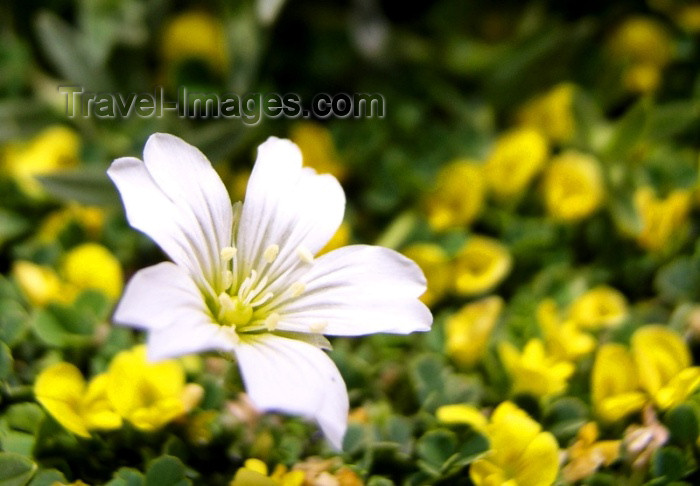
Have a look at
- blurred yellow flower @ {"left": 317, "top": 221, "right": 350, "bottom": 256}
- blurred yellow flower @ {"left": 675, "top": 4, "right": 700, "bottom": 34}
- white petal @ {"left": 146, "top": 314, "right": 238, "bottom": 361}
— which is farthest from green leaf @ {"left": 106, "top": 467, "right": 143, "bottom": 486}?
blurred yellow flower @ {"left": 675, "top": 4, "right": 700, "bottom": 34}

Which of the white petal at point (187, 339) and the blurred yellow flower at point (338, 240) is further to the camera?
the blurred yellow flower at point (338, 240)

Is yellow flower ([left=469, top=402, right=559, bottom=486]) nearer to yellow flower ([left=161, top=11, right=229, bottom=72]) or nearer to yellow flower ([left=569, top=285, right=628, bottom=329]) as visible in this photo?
yellow flower ([left=569, top=285, right=628, bottom=329])

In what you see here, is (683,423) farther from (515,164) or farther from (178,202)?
(178,202)

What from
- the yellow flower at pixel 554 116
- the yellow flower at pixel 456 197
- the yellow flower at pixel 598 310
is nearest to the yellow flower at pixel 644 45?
the yellow flower at pixel 554 116

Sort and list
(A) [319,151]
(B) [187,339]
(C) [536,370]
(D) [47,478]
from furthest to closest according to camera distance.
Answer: (A) [319,151] → (C) [536,370] → (D) [47,478] → (B) [187,339]

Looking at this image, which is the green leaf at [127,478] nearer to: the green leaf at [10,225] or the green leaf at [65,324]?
the green leaf at [65,324]

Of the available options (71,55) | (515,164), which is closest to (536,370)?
(515,164)

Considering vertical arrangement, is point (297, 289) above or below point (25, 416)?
above
